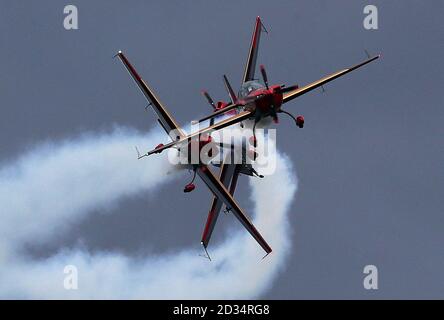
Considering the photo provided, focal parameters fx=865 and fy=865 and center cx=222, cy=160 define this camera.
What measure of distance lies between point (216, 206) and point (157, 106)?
16883 millimetres

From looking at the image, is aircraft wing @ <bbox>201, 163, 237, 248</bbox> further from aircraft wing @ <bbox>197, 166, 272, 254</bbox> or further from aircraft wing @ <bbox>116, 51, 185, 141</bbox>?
aircraft wing @ <bbox>116, 51, 185, 141</bbox>

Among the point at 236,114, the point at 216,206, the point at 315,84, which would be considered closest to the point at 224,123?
the point at 236,114

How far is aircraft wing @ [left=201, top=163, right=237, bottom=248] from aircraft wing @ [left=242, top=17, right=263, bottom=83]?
9.67 m

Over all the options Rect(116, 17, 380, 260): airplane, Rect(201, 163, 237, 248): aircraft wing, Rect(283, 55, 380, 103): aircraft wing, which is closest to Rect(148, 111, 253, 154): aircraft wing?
Rect(116, 17, 380, 260): airplane

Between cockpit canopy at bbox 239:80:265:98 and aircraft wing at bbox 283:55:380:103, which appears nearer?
cockpit canopy at bbox 239:80:265:98

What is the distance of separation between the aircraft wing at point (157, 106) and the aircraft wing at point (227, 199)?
165 inches

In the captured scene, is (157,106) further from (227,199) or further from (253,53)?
(253,53)

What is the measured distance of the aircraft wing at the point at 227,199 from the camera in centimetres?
8294

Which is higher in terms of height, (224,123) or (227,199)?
(224,123)

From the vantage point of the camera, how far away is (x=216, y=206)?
3733 inches

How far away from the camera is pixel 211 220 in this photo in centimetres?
9462

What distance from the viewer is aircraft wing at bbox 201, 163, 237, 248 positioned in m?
93.6

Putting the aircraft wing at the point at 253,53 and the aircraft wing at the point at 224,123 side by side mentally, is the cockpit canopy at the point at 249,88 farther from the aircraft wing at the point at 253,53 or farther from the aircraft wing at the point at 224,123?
the aircraft wing at the point at 253,53
